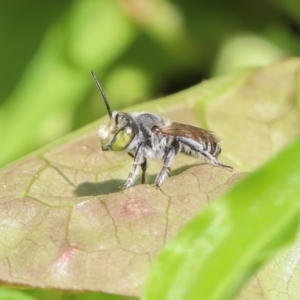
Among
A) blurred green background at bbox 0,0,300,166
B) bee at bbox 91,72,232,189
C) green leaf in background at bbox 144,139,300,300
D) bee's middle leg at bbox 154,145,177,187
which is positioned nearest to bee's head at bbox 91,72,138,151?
bee at bbox 91,72,232,189

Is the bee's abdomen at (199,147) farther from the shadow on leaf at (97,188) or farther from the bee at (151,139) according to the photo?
the shadow on leaf at (97,188)

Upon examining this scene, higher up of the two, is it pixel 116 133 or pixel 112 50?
pixel 116 133

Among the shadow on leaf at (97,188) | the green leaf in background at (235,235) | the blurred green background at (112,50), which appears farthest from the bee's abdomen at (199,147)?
the blurred green background at (112,50)

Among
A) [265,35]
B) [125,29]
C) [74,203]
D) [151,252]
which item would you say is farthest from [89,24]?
[151,252]

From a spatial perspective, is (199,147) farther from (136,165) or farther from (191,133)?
(136,165)

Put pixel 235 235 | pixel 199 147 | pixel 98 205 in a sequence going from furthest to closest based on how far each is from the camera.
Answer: pixel 199 147 < pixel 98 205 < pixel 235 235

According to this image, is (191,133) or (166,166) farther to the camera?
(191,133)

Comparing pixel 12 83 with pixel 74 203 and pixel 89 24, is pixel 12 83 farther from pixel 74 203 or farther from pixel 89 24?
pixel 74 203

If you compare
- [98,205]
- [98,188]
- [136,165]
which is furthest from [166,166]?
[98,205]
